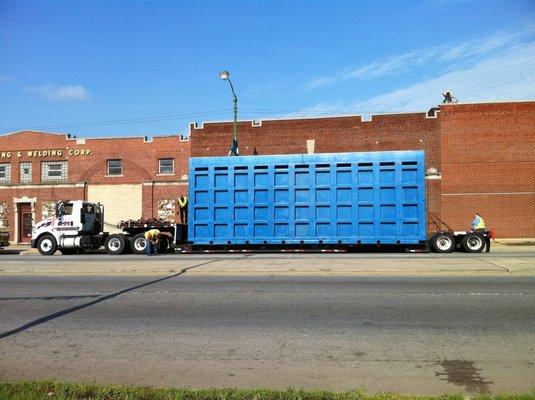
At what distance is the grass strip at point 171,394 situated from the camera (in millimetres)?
4496

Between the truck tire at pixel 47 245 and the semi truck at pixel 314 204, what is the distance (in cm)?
647

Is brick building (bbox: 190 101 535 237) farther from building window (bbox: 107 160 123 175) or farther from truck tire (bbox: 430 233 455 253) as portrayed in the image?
building window (bbox: 107 160 123 175)

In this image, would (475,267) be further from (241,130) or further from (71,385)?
(241,130)

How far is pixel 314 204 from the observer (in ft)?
67.7

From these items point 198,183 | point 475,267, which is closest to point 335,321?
point 475,267

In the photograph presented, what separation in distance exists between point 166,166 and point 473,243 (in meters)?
20.1

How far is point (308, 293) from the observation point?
33.2ft

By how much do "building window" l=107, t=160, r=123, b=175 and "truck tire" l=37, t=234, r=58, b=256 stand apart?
1085 centimetres

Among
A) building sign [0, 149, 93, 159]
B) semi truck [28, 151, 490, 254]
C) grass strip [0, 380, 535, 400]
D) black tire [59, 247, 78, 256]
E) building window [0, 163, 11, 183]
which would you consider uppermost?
building sign [0, 149, 93, 159]

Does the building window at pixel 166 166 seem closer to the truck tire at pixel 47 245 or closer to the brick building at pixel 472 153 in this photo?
the truck tire at pixel 47 245

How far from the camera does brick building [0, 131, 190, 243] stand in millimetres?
33469

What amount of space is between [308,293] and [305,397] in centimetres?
556

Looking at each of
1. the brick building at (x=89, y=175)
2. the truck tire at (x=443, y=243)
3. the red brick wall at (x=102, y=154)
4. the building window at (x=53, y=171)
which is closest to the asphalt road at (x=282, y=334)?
the truck tire at (x=443, y=243)

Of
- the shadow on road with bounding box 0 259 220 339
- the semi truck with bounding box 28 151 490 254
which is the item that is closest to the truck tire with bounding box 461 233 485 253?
the semi truck with bounding box 28 151 490 254
